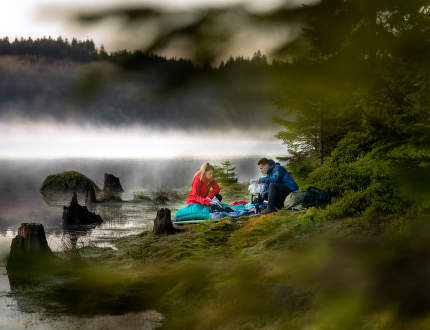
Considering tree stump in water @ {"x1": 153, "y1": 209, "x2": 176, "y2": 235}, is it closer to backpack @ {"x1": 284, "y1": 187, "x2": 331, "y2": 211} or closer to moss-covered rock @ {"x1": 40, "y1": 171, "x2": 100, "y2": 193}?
backpack @ {"x1": 284, "y1": 187, "x2": 331, "y2": 211}

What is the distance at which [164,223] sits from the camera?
38.5 ft

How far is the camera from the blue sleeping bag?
Result: 462 inches

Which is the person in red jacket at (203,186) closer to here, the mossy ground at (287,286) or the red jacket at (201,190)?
the red jacket at (201,190)

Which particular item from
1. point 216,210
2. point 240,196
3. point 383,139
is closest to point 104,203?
point 240,196

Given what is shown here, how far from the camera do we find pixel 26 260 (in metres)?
1.45

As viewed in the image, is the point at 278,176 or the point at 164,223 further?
the point at 164,223

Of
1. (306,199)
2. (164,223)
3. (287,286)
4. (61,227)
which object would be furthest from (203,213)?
(287,286)

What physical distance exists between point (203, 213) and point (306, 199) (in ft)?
11.1

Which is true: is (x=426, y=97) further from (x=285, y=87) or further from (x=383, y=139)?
(x=285, y=87)

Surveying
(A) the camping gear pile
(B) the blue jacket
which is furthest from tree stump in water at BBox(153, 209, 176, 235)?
(B) the blue jacket

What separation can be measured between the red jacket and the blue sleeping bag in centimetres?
17

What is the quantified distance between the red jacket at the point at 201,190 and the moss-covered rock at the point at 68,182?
19.8 metres

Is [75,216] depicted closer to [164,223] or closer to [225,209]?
[164,223]

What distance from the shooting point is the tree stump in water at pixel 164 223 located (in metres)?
11.7
